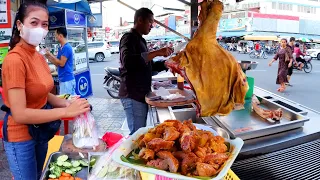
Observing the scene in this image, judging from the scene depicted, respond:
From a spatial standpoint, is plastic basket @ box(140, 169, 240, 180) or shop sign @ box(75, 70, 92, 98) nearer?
plastic basket @ box(140, 169, 240, 180)

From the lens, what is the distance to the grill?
1.57 m

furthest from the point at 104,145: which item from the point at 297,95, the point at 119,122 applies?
the point at 297,95

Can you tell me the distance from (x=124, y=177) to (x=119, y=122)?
4276 mm

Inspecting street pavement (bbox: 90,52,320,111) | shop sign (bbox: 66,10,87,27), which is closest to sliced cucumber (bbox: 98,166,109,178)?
shop sign (bbox: 66,10,87,27)

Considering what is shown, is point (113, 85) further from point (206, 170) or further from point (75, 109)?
point (206, 170)

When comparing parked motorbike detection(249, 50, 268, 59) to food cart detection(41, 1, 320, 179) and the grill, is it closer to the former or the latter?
food cart detection(41, 1, 320, 179)

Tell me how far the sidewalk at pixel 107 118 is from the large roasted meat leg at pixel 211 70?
3.25m

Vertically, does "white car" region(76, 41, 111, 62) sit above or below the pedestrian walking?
above

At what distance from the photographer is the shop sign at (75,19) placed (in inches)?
256

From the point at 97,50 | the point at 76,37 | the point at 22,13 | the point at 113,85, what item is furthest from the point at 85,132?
the point at 97,50

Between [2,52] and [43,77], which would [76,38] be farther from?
[43,77]

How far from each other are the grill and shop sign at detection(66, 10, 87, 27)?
579 cm

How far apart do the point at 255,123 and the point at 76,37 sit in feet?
19.7

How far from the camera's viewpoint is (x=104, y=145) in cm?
196
